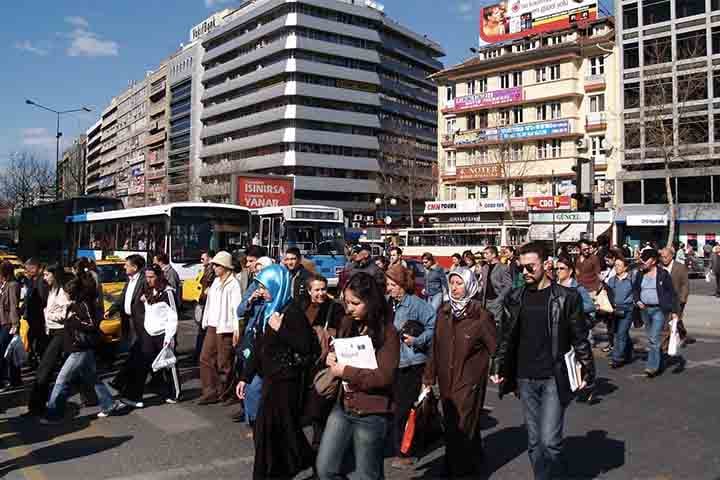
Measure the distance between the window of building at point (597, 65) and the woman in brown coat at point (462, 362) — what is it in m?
48.8

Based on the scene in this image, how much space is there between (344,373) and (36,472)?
131 inches

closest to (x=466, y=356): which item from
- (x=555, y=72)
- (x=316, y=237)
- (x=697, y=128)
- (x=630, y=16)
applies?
(x=316, y=237)

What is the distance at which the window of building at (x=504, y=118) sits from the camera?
53.7m

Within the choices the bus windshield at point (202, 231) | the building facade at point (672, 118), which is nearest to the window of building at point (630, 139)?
the building facade at point (672, 118)

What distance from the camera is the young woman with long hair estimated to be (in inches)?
155

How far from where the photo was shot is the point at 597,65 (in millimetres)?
49469

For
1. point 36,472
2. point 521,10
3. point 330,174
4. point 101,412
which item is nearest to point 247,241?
point 101,412

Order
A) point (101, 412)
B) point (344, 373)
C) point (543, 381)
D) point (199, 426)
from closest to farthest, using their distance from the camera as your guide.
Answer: point (344, 373)
point (543, 381)
point (199, 426)
point (101, 412)

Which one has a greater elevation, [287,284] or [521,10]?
[521,10]

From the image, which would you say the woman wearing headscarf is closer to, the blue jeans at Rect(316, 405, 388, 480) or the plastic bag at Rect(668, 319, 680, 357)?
the blue jeans at Rect(316, 405, 388, 480)

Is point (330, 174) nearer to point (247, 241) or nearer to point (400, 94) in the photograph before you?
point (400, 94)

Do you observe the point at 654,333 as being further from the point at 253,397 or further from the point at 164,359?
the point at 164,359

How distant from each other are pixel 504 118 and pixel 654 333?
46055 mm

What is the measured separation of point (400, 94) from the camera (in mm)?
83500
